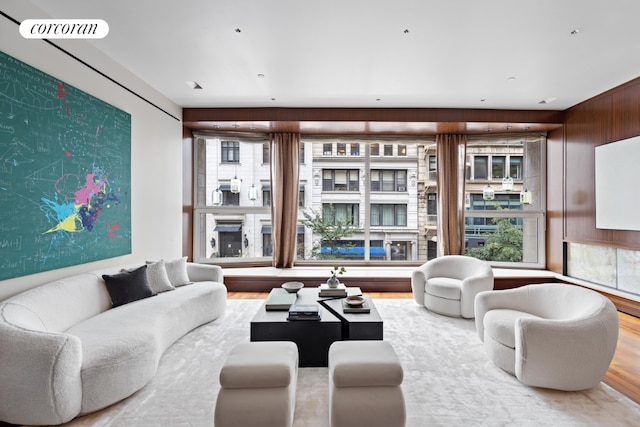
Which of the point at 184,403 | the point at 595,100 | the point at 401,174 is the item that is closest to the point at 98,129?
the point at 184,403

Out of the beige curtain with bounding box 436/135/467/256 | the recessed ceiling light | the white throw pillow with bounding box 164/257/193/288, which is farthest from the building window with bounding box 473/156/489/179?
the white throw pillow with bounding box 164/257/193/288

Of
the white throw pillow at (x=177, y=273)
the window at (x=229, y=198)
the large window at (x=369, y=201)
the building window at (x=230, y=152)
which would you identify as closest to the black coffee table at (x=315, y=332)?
the white throw pillow at (x=177, y=273)

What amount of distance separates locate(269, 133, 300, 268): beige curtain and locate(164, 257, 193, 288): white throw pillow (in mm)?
2010

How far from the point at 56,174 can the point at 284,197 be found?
339 cm

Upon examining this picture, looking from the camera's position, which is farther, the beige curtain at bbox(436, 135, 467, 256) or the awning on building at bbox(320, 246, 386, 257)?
the awning on building at bbox(320, 246, 386, 257)

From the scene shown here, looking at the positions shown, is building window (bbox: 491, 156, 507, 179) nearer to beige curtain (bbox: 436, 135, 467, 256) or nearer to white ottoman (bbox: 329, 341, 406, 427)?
beige curtain (bbox: 436, 135, 467, 256)

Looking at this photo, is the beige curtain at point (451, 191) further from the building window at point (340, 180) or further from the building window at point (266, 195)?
the building window at point (266, 195)

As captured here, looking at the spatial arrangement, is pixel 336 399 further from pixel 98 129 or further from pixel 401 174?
pixel 401 174

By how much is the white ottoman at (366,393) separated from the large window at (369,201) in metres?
4.18

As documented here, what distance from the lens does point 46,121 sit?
2.67 m

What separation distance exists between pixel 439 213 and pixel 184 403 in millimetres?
4937

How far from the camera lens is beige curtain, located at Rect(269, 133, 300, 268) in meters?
5.71

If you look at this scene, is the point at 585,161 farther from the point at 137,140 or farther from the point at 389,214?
the point at 137,140

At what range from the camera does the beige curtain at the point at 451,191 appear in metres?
5.70
